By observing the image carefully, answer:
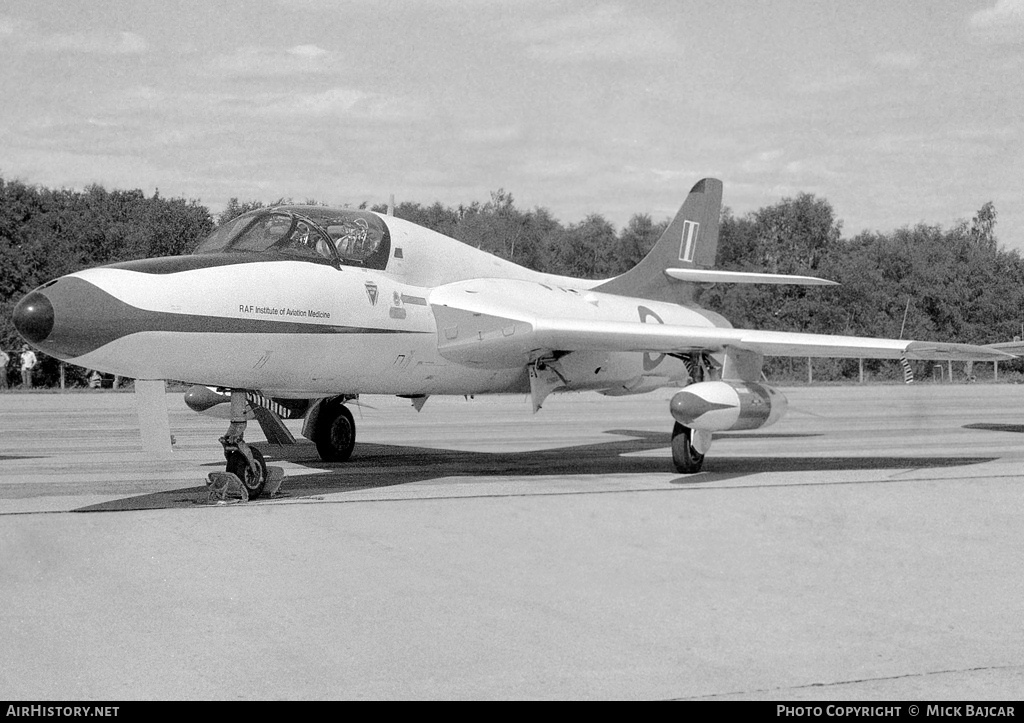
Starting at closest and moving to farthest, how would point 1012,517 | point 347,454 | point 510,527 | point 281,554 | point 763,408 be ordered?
point 281,554 → point 510,527 → point 1012,517 → point 763,408 → point 347,454

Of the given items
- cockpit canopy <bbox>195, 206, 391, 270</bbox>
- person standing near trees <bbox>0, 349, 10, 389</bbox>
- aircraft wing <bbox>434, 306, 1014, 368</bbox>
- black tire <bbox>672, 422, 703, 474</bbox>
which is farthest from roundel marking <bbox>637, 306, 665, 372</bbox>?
person standing near trees <bbox>0, 349, 10, 389</bbox>

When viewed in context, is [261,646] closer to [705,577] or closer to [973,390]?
[705,577]

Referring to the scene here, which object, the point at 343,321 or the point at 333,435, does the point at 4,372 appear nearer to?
the point at 333,435

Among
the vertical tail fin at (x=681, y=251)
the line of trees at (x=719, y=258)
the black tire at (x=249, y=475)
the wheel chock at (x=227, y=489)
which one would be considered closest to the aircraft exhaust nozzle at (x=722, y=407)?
the vertical tail fin at (x=681, y=251)

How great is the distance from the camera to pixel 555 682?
4.89 metres

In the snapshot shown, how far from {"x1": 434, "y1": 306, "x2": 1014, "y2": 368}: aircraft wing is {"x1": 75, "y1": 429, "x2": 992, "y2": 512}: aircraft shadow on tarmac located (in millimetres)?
1528

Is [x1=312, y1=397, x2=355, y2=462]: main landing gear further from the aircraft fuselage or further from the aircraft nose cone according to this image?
the aircraft nose cone

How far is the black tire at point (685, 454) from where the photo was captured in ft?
44.8

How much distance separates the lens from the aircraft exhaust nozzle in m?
12.8

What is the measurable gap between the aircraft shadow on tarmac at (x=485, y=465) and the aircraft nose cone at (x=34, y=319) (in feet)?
7.65

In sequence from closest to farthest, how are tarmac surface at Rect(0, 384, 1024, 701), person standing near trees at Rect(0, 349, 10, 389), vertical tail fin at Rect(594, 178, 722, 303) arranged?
1. tarmac surface at Rect(0, 384, 1024, 701)
2. vertical tail fin at Rect(594, 178, 722, 303)
3. person standing near trees at Rect(0, 349, 10, 389)

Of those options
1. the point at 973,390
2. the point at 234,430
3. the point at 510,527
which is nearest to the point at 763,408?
the point at 510,527
